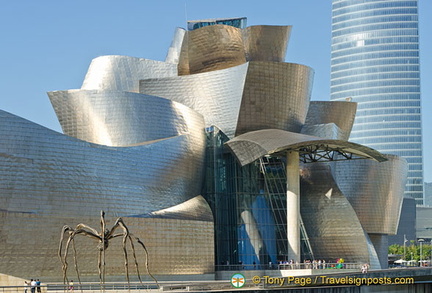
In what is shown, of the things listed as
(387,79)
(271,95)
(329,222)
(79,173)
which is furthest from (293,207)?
(387,79)

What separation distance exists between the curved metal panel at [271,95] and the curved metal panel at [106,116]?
6716mm

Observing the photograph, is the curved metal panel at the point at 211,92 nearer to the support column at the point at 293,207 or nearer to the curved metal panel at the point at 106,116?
the support column at the point at 293,207

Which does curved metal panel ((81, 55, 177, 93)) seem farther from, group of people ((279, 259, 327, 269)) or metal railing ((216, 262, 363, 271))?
group of people ((279, 259, 327, 269))

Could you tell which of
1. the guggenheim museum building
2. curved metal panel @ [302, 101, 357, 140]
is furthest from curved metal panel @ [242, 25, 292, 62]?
curved metal panel @ [302, 101, 357, 140]

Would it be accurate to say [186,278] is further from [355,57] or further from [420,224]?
[355,57]

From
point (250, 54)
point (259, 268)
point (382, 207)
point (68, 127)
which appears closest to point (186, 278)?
point (259, 268)

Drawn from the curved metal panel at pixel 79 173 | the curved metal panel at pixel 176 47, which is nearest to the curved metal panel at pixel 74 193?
the curved metal panel at pixel 79 173

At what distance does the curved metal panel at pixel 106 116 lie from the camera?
150ft

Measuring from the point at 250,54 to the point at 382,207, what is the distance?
16.8m

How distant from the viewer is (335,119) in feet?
195

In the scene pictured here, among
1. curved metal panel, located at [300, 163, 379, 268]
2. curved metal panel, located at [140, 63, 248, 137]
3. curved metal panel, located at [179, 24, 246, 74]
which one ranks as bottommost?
curved metal panel, located at [300, 163, 379, 268]

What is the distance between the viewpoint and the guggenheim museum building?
38.5 m

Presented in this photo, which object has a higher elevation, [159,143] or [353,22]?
[353,22]

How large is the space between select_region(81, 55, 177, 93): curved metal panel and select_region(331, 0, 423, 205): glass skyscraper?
10725cm
